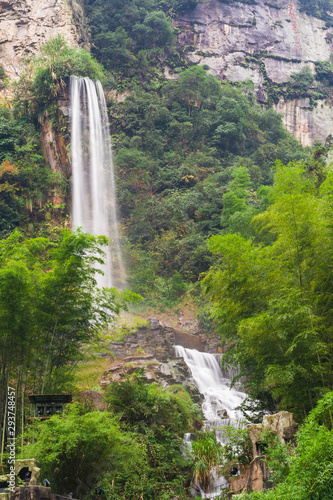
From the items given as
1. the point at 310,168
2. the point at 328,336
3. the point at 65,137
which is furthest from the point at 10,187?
the point at 328,336

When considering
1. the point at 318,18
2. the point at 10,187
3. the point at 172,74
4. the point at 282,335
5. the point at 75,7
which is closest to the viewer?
the point at 282,335

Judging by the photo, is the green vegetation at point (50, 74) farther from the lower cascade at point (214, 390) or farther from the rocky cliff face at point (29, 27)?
the lower cascade at point (214, 390)

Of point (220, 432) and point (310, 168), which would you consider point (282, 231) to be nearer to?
point (220, 432)

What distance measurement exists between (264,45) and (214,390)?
3448 cm

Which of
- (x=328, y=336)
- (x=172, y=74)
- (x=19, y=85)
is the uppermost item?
(x=172, y=74)

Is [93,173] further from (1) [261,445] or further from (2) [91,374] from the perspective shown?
(1) [261,445]

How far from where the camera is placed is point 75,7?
2992 cm

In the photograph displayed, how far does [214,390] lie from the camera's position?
1588 cm

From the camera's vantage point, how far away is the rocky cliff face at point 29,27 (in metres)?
28.0

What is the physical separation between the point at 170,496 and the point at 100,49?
28.7 meters

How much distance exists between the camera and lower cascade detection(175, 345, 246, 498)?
12991 millimetres

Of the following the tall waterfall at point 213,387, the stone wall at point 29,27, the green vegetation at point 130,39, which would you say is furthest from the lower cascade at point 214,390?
the stone wall at point 29,27

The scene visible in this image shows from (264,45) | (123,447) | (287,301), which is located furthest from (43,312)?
(264,45)

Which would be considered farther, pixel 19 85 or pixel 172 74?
pixel 172 74
